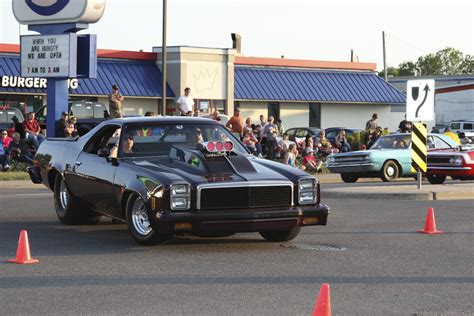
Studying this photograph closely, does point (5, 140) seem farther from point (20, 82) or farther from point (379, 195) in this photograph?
point (20, 82)

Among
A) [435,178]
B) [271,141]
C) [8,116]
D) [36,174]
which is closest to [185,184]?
[36,174]

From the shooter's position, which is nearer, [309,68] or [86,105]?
[86,105]

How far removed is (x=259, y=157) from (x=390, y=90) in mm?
45845

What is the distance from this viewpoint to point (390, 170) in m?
27.6

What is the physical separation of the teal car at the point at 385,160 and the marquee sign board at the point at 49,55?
770 centimetres

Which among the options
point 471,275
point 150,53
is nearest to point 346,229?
point 471,275

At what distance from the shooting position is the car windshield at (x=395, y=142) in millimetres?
28031

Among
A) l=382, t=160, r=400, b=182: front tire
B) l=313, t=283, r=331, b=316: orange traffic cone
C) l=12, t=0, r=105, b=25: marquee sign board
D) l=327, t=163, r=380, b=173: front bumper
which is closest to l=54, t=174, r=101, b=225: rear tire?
l=313, t=283, r=331, b=316: orange traffic cone

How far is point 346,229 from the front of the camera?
48.2 ft

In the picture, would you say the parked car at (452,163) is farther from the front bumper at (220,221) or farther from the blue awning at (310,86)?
the blue awning at (310,86)

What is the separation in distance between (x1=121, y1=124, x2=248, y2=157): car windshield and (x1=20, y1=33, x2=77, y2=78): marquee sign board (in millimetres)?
13883

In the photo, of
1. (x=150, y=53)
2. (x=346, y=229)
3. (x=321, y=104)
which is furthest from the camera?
(x=321, y=104)

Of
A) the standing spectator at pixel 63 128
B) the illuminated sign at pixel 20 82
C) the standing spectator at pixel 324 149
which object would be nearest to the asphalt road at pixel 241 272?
the standing spectator at pixel 63 128

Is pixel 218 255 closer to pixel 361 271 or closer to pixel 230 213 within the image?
pixel 230 213
